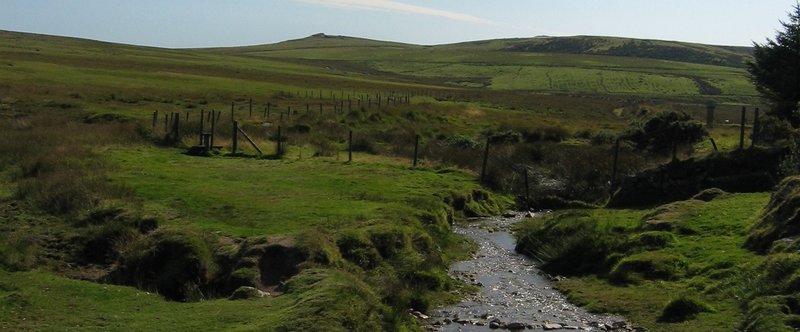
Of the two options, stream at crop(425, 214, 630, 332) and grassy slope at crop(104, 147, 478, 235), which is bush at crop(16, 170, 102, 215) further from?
stream at crop(425, 214, 630, 332)

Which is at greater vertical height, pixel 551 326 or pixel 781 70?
pixel 781 70

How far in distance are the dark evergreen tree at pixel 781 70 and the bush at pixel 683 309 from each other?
29.2m

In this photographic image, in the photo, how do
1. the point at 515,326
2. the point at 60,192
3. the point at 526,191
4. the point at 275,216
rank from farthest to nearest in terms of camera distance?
the point at 526,191
the point at 60,192
the point at 275,216
the point at 515,326

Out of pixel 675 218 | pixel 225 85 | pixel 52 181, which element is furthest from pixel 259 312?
pixel 225 85

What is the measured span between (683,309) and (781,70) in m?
33.4

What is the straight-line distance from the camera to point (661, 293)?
20.6m

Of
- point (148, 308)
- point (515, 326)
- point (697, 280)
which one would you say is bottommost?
point (515, 326)

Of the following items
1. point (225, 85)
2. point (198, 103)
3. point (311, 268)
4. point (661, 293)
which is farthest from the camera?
point (225, 85)

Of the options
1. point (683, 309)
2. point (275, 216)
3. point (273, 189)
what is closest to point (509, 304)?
point (683, 309)

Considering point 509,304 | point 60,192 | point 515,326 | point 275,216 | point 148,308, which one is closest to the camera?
point 148,308

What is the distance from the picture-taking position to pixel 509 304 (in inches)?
811

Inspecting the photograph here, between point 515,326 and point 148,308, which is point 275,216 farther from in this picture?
point 515,326

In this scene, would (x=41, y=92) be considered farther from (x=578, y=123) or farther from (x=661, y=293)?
(x=661, y=293)

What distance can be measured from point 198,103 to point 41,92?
12873 mm
